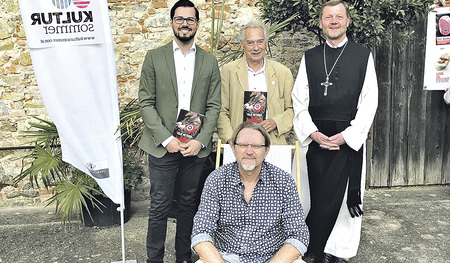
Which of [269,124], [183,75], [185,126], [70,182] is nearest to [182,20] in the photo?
[183,75]

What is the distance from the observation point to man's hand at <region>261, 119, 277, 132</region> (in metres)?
3.53

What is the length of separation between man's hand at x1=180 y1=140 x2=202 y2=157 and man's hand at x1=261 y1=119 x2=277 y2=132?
0.57 metres

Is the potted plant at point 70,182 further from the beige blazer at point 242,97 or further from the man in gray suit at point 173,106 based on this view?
the beige blazer at point 242,97

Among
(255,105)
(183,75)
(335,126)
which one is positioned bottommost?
(335,126)

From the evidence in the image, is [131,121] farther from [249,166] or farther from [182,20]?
[249,166]

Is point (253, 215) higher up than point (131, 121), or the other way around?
point (131, 121)

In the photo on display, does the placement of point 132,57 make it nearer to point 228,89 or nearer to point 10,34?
point 10,34

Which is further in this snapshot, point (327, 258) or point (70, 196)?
point (70, 196)

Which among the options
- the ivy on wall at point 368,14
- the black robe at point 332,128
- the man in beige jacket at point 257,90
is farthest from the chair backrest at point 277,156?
the ivy on wall at point 368,14

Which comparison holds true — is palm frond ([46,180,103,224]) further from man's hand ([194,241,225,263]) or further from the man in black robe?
the man in black robe

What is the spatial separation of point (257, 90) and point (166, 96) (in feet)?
2.55

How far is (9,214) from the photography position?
4.94 metres

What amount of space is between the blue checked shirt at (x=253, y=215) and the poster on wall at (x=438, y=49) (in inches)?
138

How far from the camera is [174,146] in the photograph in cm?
329
